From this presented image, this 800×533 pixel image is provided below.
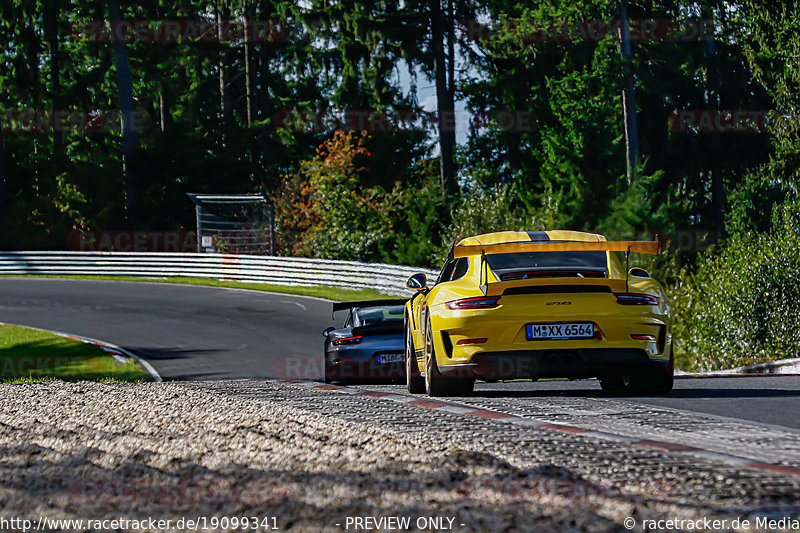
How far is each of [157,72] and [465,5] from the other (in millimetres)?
15133

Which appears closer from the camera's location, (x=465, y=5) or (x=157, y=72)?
(x=465, y=5)

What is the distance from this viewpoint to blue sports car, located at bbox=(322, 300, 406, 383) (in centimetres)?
1612

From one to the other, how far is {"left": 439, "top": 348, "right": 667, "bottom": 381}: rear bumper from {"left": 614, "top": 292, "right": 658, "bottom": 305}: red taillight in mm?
427

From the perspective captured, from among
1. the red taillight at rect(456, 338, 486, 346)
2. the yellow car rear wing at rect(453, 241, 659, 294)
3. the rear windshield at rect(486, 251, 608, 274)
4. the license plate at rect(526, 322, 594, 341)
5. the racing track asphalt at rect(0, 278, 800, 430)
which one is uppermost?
the yellow car rear wing at rect(453, 241, 659, 294)

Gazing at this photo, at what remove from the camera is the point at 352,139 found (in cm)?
5888

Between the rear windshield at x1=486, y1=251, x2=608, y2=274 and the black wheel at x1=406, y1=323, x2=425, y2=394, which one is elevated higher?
the rear windshield at x1=486, y1=251, x2=608, y2=274

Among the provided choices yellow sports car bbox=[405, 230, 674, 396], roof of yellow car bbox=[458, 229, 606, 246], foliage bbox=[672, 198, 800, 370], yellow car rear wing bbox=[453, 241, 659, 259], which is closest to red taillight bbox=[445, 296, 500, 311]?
yellow sports car bbox=[405, 230, 674, 396]

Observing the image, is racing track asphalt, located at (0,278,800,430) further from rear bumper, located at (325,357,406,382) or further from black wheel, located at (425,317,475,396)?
rear bumper, located at (325,357,406,382)

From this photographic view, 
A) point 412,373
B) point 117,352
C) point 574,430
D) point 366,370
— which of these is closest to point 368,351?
point 366,370

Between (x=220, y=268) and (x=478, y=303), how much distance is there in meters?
34.4

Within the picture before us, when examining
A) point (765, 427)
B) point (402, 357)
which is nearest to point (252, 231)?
point (402, 357)

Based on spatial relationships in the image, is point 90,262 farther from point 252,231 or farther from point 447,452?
point 447,452

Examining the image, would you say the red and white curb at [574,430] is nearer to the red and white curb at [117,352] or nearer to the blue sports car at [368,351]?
the blue sports car at [368,351]

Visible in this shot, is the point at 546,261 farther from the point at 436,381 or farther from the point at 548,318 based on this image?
the point at 436,381
